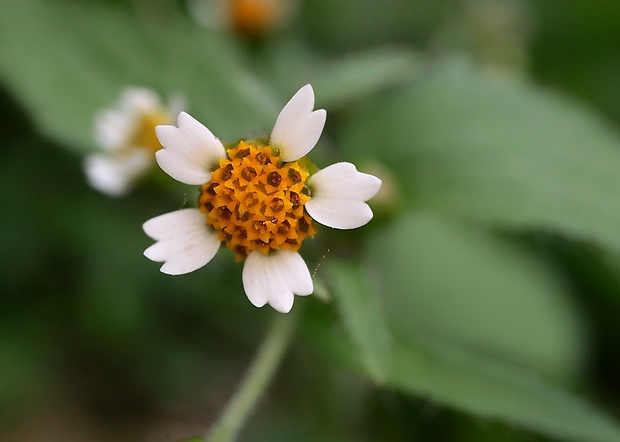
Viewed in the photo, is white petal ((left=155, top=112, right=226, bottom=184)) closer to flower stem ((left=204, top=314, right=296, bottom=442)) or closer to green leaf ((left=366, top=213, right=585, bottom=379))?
flower stem ((left=204, top=314, right=296, bottom=442))

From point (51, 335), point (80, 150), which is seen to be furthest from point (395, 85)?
point (51, 335)

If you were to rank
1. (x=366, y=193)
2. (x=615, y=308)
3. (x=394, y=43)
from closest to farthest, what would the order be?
(x=366, y=193) < (x=615, y=308) < (x=394, y=43)

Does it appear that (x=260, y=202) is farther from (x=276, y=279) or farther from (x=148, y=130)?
(x=148, y=130)

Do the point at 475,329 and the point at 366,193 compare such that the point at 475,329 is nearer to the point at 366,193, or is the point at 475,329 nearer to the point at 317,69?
the point at 317,69

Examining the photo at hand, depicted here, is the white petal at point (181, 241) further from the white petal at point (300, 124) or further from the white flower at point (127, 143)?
the white flower at point (127, 143)

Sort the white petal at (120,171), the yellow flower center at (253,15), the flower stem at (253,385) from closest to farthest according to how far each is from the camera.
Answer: the flower stem at (253,385) → the white petal at (120,171) → the yellow flower center at (253,15)

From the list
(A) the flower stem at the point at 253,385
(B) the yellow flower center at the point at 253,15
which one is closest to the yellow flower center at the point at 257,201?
(A) the flower stem at the point at 253,385

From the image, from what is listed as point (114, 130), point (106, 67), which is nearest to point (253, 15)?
point (106, 67)
